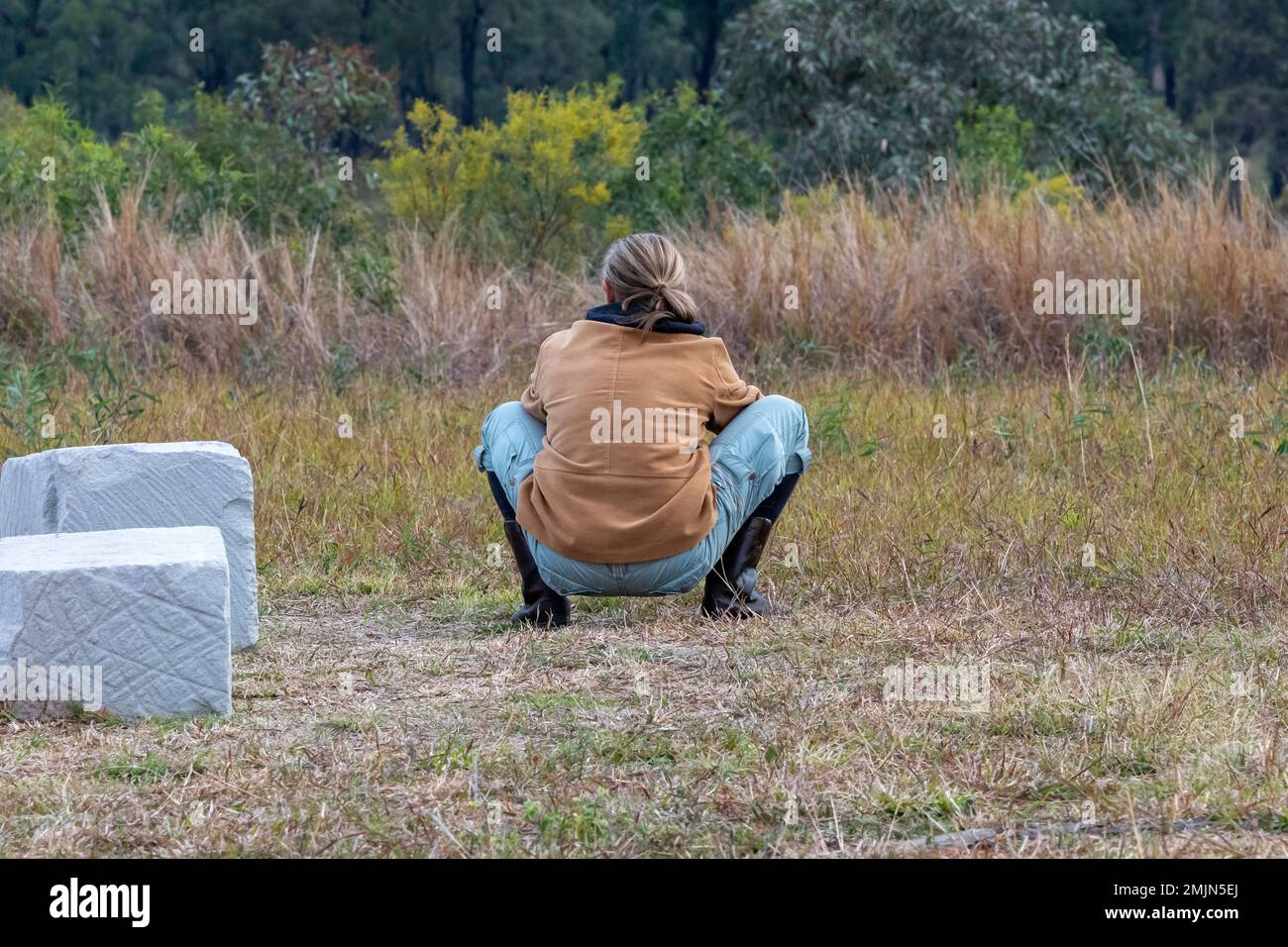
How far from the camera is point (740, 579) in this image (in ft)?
15.4

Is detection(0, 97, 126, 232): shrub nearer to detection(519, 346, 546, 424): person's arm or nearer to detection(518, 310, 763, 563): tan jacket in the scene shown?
detection(519, 346, 546, 424): person's arm

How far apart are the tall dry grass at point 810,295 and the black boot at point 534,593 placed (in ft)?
13.9

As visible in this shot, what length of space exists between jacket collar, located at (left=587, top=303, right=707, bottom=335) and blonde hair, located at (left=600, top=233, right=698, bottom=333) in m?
0.02

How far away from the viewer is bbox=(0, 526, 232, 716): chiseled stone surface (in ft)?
11.7

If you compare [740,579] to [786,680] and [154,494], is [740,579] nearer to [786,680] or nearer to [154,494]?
[786,680]

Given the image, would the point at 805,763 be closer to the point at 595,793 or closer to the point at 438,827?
the point at 595,793

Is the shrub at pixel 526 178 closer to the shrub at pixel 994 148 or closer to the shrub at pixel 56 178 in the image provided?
the shrub at pixel 56 178

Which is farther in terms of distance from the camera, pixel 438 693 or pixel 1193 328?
pixel 1193 328

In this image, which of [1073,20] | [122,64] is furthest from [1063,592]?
[122,64]

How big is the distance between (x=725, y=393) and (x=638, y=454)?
40cm

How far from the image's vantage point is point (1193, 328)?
29.6 feet

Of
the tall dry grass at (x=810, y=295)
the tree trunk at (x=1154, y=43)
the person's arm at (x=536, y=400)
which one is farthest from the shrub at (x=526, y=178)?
the tree trunk at (x=1154, y=43)

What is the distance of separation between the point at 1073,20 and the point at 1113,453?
1510 cm

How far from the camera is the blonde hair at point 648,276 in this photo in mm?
4336
